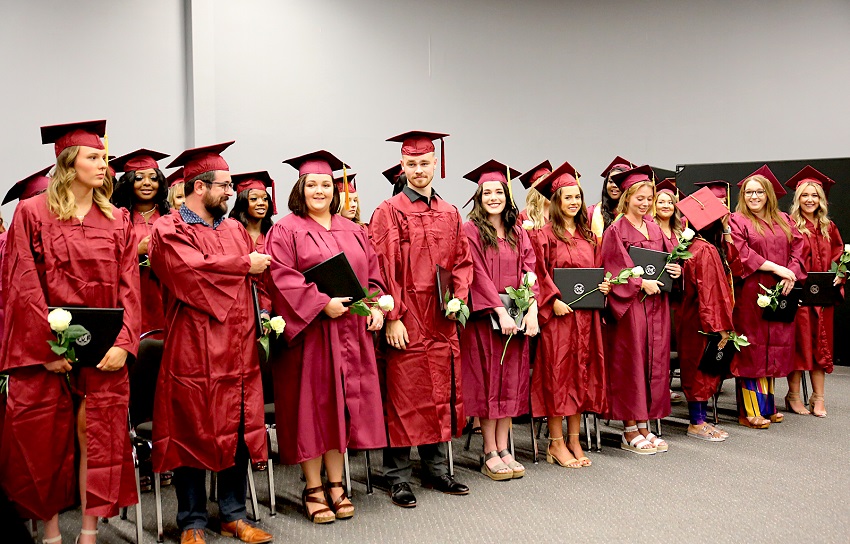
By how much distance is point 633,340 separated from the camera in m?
5.07

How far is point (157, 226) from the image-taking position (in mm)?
3457

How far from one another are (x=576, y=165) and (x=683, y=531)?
5904 mm

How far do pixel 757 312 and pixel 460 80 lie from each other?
4014 mm

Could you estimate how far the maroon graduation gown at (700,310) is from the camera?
18.0 feet

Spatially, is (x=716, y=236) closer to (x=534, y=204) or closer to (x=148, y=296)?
(x=534, y=204)

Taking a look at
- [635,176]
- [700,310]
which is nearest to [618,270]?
[635,176]

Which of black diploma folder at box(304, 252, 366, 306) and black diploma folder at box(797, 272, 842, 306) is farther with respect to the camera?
black diploma folder at box(797, 272, 842, 306)

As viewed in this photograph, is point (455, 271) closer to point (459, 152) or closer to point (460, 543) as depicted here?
point (460, 543)

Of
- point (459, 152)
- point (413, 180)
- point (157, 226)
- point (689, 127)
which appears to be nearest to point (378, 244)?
point (413, 180)

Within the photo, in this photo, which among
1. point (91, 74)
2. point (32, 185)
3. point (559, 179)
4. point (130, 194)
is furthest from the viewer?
point (91, 74)

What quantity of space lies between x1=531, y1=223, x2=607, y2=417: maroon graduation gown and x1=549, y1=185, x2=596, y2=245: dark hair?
3 centimetres

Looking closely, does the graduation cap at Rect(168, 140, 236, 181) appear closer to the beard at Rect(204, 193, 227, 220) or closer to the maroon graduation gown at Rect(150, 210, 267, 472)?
the beard at Rect(204, 193, 227, 220)

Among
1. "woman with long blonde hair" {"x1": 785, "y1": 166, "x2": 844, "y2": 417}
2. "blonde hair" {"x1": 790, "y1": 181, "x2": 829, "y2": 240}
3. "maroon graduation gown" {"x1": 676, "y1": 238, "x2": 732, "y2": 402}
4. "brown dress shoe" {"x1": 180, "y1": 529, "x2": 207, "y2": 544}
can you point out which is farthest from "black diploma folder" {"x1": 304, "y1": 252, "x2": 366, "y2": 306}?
"blonde hair" {"x1": 790, "y1": 181, "x2": 829, "y2": 240}

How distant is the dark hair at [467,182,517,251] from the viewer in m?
4.55
